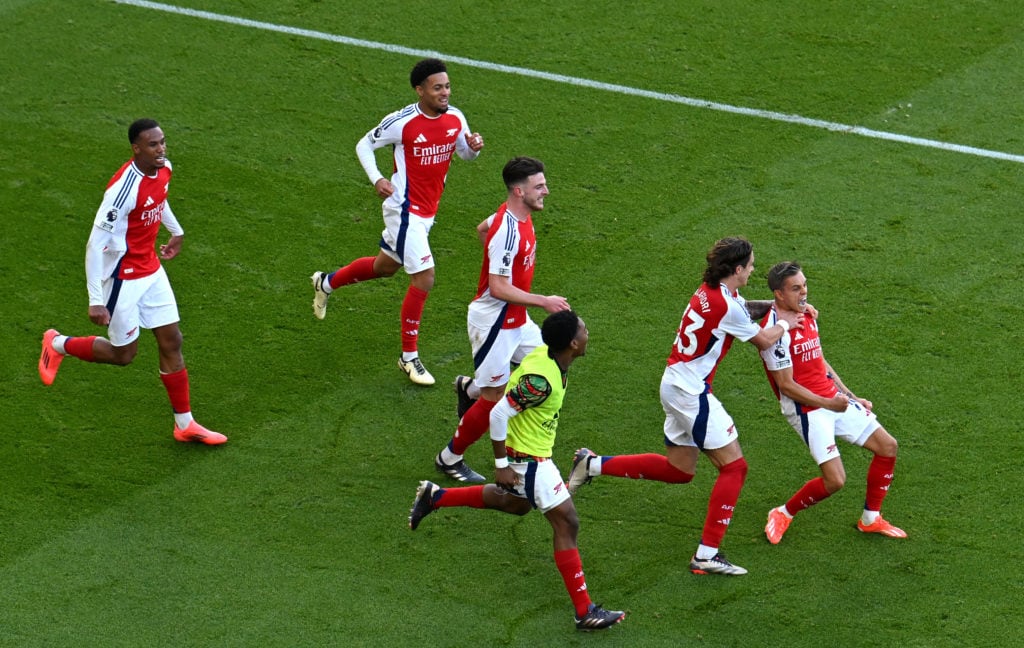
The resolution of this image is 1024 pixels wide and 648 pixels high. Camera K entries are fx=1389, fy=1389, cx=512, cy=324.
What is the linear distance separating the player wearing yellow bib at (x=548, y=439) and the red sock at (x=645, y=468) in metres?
1.07

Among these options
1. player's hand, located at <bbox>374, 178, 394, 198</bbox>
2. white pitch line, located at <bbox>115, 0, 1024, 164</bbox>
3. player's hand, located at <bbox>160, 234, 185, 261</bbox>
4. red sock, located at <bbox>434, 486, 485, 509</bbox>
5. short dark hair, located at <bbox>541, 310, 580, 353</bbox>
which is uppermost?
white pitch line, located at <bbox>115, 0, 1024, 164</bbox>

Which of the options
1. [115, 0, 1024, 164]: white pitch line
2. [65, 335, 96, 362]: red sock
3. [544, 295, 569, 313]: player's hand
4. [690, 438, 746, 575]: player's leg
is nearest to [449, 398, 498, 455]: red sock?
[544, 295, 569, 313]: player's hand

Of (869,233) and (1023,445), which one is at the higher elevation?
(869,233)

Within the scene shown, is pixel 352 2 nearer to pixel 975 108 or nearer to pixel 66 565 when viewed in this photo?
pixel 975 108

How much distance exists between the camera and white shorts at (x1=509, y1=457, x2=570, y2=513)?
7.97 metres

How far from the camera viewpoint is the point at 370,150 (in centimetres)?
1033

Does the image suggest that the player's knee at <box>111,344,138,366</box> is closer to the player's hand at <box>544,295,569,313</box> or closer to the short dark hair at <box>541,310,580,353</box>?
the player's hand at <box>544,295,569,313</box>

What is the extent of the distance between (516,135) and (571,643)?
681 cm

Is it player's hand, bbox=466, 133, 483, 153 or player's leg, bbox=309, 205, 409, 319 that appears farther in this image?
player's leg, bbox=309, 205, 409, 319

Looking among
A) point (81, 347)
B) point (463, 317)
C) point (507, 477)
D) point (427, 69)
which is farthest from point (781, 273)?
point (81, 347)

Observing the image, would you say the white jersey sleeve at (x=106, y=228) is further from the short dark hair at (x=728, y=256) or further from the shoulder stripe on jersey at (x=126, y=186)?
the short dark hair at (x=728, y=256)

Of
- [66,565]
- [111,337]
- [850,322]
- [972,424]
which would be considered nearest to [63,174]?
[111,337]

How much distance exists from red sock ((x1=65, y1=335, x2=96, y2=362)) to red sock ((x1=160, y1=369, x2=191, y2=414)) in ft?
1.77

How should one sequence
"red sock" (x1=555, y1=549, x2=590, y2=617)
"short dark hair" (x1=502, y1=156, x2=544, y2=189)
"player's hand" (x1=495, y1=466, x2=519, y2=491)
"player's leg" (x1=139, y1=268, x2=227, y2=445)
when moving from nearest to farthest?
"red sock" (x1=555, y1=549, x2=590, y2=617) → "player's hand" (x1=495, y1=466, x2=519, y2=491) → "short dark hair" (x1=502, y1=156, x2=544, y2=189) → "player's leg" (x1=139, y1=268, x2=227, y2=445)
